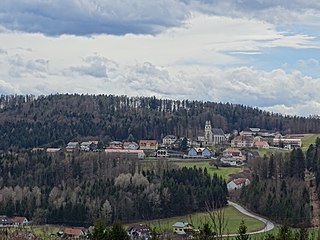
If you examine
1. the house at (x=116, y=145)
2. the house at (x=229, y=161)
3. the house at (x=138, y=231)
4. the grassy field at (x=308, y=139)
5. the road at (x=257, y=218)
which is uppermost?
the grassy field at (x=308, y=139)

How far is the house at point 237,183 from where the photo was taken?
236 ft

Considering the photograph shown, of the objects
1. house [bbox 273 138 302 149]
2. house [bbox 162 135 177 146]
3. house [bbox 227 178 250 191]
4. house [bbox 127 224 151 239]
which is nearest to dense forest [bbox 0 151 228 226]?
house [bbox 127 224 151 239]

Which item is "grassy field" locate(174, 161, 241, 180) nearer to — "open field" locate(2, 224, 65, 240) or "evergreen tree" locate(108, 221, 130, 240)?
"open field" locate(2, 224, 65, 240)

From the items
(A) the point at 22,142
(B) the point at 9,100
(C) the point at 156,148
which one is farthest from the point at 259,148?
(B) the point at 9,100

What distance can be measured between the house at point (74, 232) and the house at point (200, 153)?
44.4 metres

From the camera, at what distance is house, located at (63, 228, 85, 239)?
52.6 metres

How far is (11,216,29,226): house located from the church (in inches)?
2603

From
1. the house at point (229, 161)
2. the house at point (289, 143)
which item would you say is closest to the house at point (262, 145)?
the house at point (289, 143)

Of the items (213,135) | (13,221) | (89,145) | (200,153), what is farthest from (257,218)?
(213,135)

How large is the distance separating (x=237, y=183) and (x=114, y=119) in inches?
2446

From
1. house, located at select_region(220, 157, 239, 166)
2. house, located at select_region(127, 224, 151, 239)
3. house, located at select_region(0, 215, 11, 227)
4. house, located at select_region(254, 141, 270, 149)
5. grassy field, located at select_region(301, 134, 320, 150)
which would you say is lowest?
house, located at select_region(0, 215, 11, 227)

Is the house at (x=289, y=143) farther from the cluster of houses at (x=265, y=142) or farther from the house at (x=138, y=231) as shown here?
the house at (x=138, y=231)

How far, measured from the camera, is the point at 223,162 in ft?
296

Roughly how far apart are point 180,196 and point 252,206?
7.50m
